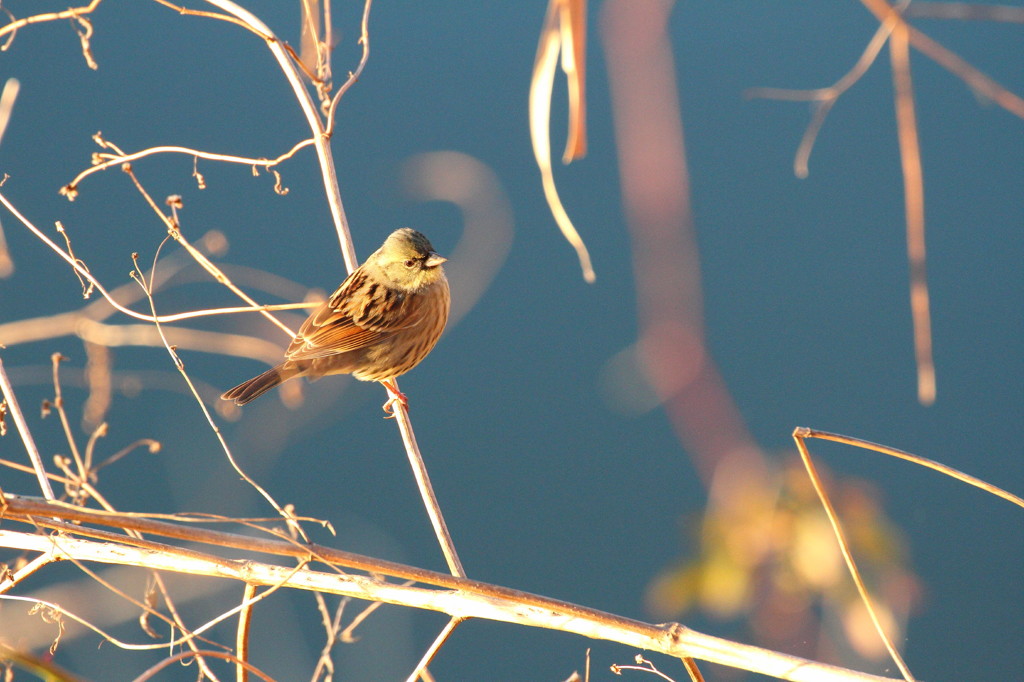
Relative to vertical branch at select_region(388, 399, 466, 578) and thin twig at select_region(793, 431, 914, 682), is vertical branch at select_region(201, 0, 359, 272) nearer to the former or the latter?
vertical branch at select_region(388, 399, 466, 578)

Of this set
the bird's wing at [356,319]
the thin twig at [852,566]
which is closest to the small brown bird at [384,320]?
the bird's wing at [356,319]

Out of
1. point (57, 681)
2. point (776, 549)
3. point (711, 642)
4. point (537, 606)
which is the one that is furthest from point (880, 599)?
point (57, 681)

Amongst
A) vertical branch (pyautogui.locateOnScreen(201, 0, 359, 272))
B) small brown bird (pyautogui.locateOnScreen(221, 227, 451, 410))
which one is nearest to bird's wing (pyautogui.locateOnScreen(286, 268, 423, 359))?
small brown bird (pyautogui.locateOnScreen(221, 227, 451, 410))

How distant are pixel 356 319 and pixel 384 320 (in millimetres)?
128

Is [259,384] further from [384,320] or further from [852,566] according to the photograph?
[852,566]


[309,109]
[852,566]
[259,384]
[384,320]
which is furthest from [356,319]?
[852,566]

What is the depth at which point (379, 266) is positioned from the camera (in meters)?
4.23

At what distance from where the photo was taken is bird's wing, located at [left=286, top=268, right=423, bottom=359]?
158 inches

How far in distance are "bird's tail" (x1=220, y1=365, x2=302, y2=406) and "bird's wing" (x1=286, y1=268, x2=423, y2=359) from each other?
0.12 meters

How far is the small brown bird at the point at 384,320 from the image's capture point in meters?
4.03

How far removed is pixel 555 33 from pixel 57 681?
0.74 meters

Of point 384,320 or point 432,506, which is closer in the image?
point 432,506

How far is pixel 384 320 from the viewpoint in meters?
4.11

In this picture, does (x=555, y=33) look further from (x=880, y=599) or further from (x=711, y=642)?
(x=880, y=599)
